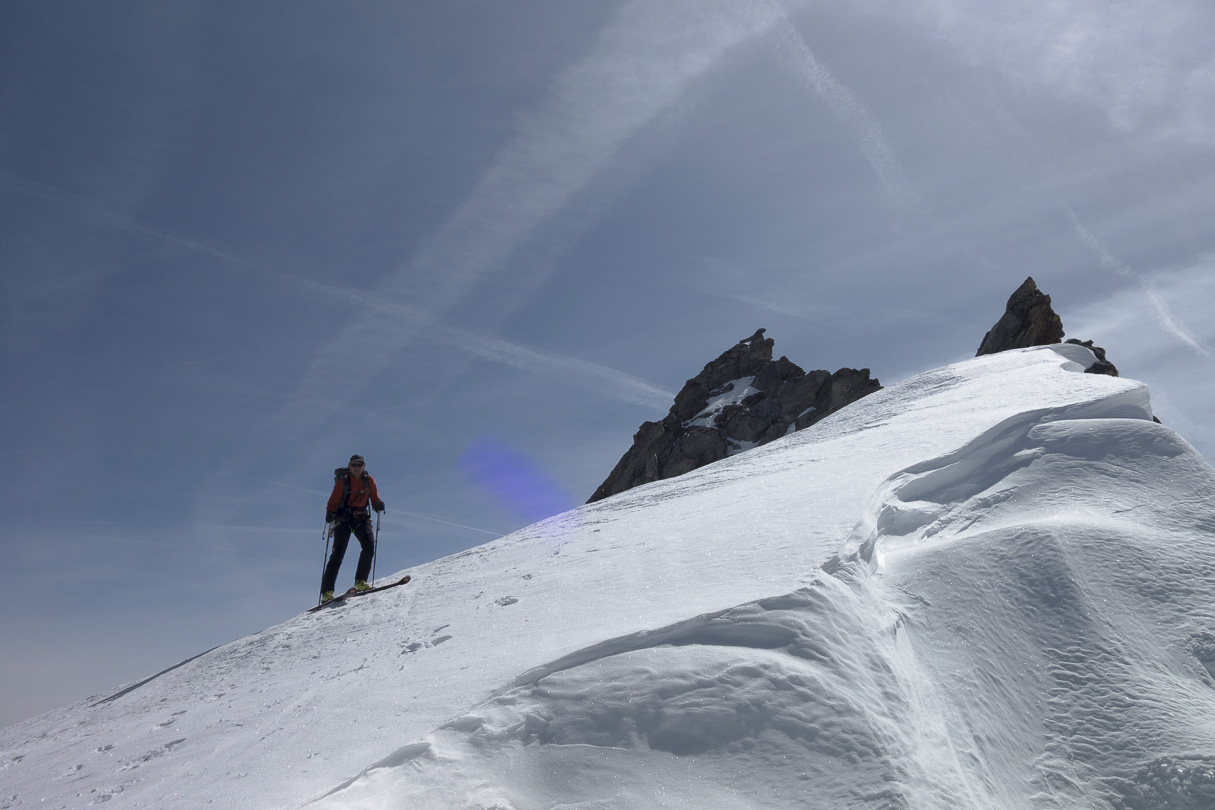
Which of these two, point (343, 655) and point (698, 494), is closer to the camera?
point (343, 655)

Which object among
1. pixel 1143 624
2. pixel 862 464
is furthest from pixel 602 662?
pixel 862 464

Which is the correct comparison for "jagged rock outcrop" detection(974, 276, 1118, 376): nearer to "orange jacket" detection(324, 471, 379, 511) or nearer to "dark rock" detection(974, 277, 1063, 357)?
"dark rock" detection(974, 277, 1063, 357)

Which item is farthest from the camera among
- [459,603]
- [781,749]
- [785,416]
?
[785,416]

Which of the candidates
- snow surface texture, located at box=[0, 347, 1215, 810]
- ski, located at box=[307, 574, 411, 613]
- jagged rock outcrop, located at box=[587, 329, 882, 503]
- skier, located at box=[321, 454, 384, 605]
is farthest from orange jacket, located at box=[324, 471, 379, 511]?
jagged rock outcrop, located at box=[587, 329, 882, 503]

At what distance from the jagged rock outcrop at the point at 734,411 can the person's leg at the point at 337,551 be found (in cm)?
4151

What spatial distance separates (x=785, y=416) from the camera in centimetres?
5806

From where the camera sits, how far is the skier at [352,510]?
33.6 ft

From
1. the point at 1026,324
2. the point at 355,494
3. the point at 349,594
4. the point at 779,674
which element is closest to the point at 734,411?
the point at 1026,324

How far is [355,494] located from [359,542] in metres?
0.73

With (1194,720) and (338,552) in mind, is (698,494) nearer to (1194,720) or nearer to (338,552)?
(338,552)

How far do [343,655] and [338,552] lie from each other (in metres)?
4.50

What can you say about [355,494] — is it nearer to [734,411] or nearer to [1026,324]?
[1026,324]

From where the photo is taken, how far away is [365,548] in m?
10.4

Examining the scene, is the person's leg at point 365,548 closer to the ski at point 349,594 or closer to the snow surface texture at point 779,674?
the ski at point 349,594
